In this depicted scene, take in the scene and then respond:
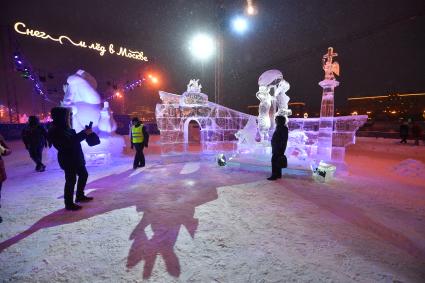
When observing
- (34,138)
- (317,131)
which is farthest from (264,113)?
(34,138)

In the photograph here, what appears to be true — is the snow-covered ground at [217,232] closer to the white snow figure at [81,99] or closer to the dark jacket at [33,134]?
the dark jacket at [33,134]

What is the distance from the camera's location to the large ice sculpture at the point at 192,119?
33.3 feet

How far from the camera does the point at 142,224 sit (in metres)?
3.69

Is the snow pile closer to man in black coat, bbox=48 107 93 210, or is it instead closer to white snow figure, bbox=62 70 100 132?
man in black coat, bbox=48 107 93 210

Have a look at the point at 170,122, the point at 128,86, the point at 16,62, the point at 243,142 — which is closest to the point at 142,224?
the point at 243,142

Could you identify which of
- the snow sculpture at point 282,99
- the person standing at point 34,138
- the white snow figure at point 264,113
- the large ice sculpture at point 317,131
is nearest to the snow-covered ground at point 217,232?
the person standing at point 34,138

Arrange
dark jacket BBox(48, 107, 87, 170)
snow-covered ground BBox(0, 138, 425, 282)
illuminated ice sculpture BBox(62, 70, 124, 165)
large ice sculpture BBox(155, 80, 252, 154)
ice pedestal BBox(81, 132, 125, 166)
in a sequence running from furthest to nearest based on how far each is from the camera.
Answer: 1. large ice sculpture BBox(155, 80, 252, 154)
2. illuminated ice sculpture BBox(62, 70, 124, 165)
3. ice pedestal BBox(81, 132, 125, 166)
4. dark jacket BBox(48, 107, 87, 170)
5. snow-covered ground BBox(0, 138, 425, 282)

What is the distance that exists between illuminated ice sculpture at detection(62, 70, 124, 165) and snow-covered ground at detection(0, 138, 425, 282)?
280 cm

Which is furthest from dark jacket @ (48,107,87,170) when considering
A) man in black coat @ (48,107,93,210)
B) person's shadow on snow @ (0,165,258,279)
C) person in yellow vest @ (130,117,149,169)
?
person in yellow vest @ (130,117,149,169)

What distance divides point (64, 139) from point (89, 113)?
605 cm

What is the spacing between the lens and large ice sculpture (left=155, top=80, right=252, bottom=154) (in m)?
10.1

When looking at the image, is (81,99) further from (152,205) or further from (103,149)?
(152,205)

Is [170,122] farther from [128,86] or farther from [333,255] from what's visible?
[128,86]

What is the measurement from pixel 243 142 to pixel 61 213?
672cm
